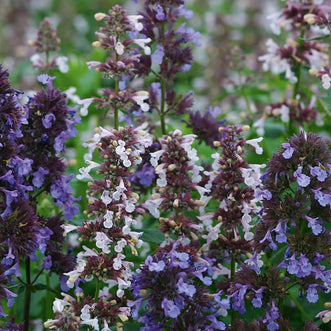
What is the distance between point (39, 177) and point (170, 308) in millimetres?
844

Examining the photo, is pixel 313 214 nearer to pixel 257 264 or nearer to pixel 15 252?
pixel 257 264

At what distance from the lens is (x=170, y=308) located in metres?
2.06

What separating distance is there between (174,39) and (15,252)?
130 cm

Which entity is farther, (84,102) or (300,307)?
(84,102)

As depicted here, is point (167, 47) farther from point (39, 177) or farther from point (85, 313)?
point (85, 313)

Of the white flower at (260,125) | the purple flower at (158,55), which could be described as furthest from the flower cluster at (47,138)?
the white flower at (260,125)

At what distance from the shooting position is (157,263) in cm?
211

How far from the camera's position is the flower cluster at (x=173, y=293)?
2.10 metres

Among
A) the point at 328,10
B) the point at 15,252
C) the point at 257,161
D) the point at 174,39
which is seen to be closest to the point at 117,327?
the point at 15,252

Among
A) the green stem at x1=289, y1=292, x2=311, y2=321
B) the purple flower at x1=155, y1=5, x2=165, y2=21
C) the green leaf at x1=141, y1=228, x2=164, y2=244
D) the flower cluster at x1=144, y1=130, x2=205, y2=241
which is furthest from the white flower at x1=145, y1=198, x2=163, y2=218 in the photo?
the purple flower at x1=155, y1=5, x2=165, y2=21

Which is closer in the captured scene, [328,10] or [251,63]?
[328,10]

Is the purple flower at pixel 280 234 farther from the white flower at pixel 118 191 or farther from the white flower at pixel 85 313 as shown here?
the white flower at pixel 85 313

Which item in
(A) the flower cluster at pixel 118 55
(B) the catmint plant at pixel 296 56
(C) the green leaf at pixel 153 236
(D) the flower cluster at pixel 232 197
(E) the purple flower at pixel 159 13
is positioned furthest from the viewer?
(B) the catmint plant at pixel 296 56

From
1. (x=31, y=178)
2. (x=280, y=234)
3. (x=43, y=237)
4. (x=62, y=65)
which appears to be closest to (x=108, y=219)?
(x=43, y=237)
